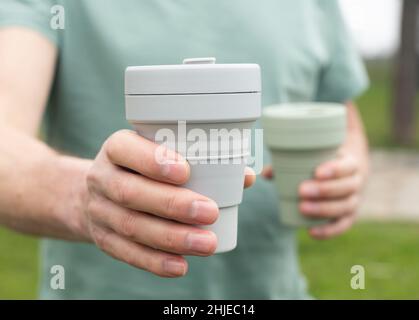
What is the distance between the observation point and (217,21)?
142 cm

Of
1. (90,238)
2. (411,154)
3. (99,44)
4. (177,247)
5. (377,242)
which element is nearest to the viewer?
(177,247)

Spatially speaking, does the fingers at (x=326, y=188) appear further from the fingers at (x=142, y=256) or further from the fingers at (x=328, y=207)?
the fingers at (x=142, y=256)

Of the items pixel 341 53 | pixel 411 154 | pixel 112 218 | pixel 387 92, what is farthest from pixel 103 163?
pixel 387 92

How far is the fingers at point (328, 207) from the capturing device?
59.3 inches

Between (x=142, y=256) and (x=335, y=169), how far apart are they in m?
0.67

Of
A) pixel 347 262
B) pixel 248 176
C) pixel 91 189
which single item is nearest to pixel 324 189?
pixel 248 176

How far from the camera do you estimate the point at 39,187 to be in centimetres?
112

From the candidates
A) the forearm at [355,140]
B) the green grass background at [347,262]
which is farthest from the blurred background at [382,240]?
the forearm at [355,140]

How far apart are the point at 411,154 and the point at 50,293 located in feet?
19.8

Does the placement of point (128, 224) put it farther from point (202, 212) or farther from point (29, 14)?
point (29, 14)

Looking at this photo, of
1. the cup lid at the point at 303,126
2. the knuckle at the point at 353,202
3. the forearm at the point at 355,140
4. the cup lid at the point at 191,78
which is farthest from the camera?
the forearm at the point at 355,140

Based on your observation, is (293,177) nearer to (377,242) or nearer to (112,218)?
(112,218)

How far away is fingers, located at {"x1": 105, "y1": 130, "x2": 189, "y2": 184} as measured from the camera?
33.7 inches

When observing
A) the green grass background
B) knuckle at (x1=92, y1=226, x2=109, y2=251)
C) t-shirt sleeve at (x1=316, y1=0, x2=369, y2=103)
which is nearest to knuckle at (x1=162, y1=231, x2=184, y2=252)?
knuckle at (x1=92, y1=226, x2=109, y2=251)
